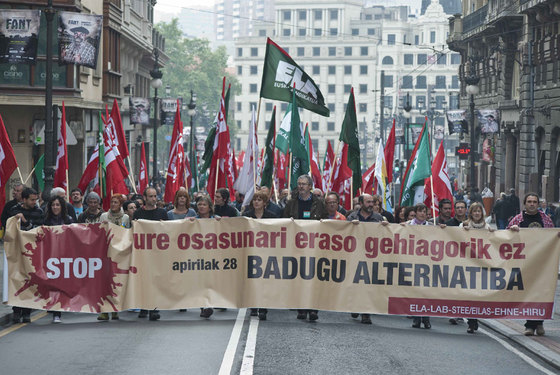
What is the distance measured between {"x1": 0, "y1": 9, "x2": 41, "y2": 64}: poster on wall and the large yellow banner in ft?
44.2

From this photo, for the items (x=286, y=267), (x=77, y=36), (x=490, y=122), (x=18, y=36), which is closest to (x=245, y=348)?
(x=286, y=267)

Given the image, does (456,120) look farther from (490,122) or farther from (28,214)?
(28,214)

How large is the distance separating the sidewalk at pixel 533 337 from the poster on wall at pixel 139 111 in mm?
26703

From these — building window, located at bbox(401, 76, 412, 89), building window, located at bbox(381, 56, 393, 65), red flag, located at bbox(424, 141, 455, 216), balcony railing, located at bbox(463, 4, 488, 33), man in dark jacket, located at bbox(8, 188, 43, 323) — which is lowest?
man in dark jacket, located at bbox(8, 188, 43, 323)

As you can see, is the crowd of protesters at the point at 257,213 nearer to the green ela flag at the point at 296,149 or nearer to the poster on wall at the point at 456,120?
the green ela flag at the point at 296,149

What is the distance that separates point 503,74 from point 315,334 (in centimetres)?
3635

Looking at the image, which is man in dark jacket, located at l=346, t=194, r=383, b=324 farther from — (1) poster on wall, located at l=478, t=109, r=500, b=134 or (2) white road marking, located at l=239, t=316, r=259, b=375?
(1) poster on wall, located at l=478, t=109, r=500, b=134

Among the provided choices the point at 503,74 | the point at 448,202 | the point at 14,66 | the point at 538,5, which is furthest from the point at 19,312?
the point at 503,74

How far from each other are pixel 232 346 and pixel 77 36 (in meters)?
16.7

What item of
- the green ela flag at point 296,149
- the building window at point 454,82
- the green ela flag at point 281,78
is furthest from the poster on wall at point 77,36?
the building window at point 454,82

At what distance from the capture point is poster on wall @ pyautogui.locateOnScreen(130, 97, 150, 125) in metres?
40.6

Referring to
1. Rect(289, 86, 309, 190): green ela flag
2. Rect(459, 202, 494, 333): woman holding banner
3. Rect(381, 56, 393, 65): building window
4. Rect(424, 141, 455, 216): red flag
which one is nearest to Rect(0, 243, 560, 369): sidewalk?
Rect(459, 202, 494, 333): woman holding banner

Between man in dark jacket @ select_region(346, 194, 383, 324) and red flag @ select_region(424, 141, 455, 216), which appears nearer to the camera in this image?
man in dark jacket @ select_region(346, 194, 383, 324)

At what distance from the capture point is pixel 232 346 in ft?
37.3
